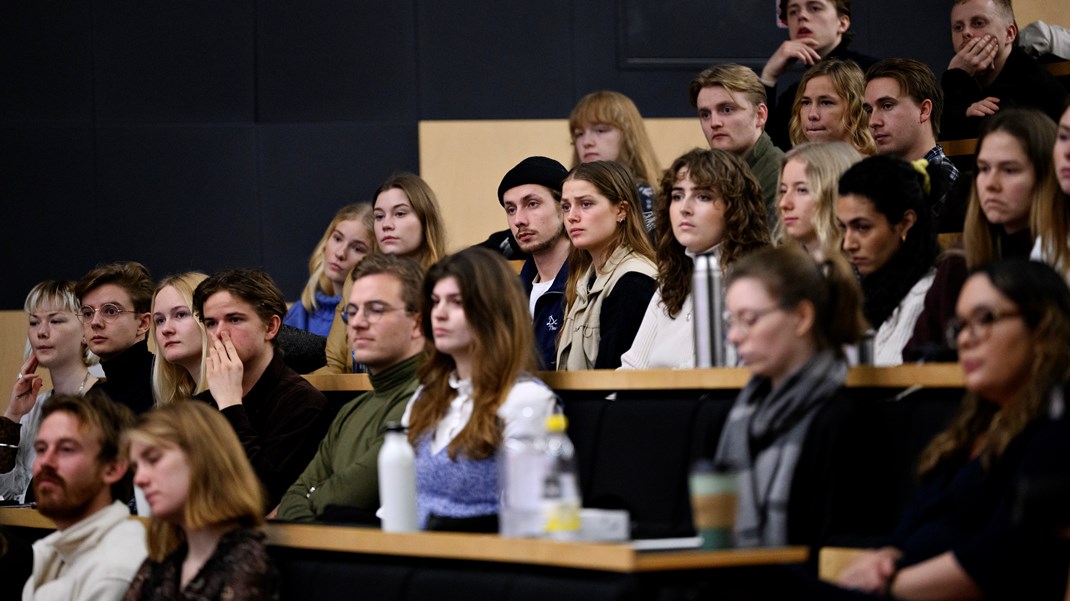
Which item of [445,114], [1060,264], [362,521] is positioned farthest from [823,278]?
[445,114]

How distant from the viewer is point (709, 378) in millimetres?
3215

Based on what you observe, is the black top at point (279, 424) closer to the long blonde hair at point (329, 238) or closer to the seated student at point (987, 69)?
the long blonde hair at point (329, 238)

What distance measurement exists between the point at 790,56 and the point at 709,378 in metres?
2.78

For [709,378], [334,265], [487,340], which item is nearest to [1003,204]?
[709,378]

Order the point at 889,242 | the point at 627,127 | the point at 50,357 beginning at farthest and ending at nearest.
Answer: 1. the point at 627,127
2. the point at 50,357
3. the point at 889,242

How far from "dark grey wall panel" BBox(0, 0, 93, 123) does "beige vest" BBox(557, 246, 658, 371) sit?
9.82ft

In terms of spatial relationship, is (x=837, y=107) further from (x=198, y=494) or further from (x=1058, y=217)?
(x=198, y=494)

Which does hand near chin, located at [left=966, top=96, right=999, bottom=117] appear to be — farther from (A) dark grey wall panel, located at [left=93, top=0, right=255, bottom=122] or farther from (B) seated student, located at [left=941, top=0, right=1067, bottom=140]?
(A) dark grey wall panel, located at [left=93, top=0, right=255, bottom=122]

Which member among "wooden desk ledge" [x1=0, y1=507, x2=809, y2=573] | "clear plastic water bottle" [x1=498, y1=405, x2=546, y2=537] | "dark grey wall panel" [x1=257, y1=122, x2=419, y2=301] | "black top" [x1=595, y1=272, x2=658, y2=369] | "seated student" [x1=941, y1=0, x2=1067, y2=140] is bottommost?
"wooden desk ledge" [x1=0, y1=507, x2=809, y2=573]

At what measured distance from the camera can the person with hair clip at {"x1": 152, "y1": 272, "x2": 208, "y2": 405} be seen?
462 centimetres

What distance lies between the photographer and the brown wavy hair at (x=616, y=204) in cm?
449

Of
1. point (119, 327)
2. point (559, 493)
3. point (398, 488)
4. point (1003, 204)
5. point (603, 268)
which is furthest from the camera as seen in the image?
point (119, 327)

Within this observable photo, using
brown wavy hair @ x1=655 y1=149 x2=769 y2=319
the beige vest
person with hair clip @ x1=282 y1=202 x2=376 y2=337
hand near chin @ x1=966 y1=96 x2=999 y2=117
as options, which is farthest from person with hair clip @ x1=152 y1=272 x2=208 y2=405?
hand near chin @ x1=966 y1=96 x2=999 y2=117

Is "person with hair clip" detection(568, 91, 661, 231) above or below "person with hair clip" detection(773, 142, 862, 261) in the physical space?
above
